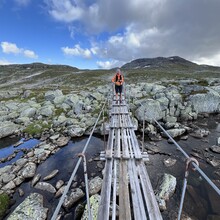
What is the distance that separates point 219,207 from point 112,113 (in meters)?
8.99

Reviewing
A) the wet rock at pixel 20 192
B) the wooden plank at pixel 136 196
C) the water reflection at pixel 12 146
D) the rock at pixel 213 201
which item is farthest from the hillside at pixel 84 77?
the wooden plank at pixel 136 196

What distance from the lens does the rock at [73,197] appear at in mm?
8320

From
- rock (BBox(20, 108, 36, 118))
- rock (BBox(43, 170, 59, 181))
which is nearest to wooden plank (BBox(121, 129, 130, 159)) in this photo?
rock (BBox(43, 170, 59, 181))

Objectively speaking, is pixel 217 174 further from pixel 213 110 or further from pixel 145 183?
pixel 213 110

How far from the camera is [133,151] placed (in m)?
7.98

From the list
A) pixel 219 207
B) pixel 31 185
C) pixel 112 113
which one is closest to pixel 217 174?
pixel 219 207

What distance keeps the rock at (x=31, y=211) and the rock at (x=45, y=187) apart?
1.05m

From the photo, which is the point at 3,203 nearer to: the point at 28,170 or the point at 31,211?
the point at 31,211

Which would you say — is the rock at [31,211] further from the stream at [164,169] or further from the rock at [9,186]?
the rock at [9,186]

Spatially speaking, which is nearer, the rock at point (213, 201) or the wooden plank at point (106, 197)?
the wooden plank at point (106, 197)

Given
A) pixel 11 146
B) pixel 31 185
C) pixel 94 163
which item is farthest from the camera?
pixel 11 146

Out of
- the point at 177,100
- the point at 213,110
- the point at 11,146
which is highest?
the point at 177,100

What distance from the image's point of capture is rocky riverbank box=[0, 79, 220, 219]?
10455 millimetres

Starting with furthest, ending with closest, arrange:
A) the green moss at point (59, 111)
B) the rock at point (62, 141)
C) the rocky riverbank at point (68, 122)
Result: the green moss at point (59, 111)
the rock at point (62, 141)
the rocky riverbank at point (68, 122)
